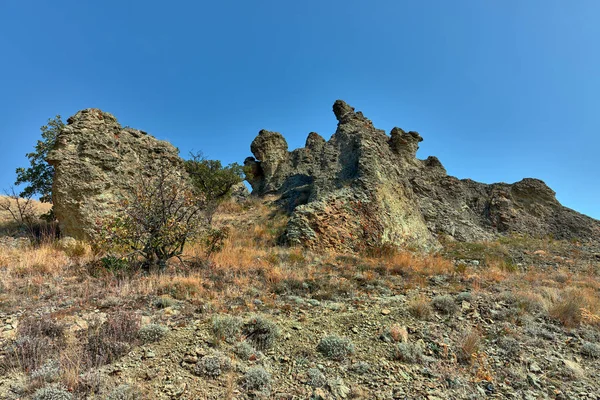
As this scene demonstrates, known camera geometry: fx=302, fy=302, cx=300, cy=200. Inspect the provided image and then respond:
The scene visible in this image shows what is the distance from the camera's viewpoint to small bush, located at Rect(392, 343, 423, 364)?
4551mm

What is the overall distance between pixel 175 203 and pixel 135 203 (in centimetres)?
102

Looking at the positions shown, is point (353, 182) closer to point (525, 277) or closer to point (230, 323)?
point (525, 277)

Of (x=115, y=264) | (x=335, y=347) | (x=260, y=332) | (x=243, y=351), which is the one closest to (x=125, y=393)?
(x=243, y=351)

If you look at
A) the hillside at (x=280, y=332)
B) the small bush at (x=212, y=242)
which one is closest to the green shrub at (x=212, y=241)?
the small bush at (x=212, y=242)

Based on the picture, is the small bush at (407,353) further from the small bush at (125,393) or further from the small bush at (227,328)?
the small bush at (125,393)

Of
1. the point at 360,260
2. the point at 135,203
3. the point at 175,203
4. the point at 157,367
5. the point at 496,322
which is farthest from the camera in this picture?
the point at 360,260

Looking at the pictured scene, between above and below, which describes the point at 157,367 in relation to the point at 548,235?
below

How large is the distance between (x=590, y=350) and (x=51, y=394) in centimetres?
792

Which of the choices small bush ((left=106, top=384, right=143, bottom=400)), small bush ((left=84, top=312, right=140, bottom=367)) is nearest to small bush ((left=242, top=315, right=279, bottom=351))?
small bush ((left=84, top=312, right=140, bottom=367))

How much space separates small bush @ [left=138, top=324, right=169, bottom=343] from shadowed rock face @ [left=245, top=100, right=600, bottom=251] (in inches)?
291

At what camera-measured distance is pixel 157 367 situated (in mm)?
3715

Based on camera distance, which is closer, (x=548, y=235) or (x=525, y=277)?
(x=525, y=277)

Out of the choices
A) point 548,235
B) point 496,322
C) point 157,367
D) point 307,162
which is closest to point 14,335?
point 157,367

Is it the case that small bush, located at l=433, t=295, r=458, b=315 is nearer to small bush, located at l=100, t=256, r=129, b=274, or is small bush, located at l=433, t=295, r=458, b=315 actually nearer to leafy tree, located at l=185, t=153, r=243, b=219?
small bush, located at l=100, t=256, r=129, b=274
